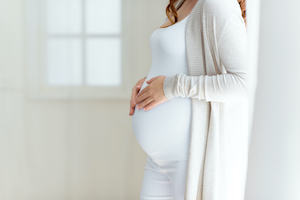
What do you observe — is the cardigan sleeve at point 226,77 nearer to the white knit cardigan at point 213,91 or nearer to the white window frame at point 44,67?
the white knit cardigan at point 213,91

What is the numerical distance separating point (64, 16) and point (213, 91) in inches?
52.8

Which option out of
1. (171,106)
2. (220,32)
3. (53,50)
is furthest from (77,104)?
(220,32)

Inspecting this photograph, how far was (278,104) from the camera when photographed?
304 millimetres

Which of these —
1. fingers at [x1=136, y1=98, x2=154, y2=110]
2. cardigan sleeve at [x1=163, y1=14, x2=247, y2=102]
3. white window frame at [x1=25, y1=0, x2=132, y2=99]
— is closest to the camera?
cardigan sleeve at [x1=163, y1=14, x2=247, y2=102]

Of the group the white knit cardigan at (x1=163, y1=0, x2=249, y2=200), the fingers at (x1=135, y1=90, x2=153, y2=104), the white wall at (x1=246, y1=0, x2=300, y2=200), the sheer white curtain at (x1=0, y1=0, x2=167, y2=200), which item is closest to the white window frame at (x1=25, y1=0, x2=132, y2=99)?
the sheer white curtain at (x1=0, y1=0, x2=167, y2=200)

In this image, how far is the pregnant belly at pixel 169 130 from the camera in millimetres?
755

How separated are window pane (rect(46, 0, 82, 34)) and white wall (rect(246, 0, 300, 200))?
1585 millimetres

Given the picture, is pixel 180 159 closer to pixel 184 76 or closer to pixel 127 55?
pixel 184 76

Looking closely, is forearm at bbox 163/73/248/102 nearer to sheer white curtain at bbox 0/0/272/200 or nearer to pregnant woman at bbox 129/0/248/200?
pregnant woman at bbox 129/0/248/200

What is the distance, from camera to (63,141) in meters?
1.77

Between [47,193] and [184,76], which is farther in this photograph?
[47,193]

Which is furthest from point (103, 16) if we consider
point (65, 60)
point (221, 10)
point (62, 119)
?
Result: point (221, 10)

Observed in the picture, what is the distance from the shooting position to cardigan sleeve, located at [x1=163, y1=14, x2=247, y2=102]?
680 mm

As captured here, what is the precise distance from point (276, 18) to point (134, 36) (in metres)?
1.46
